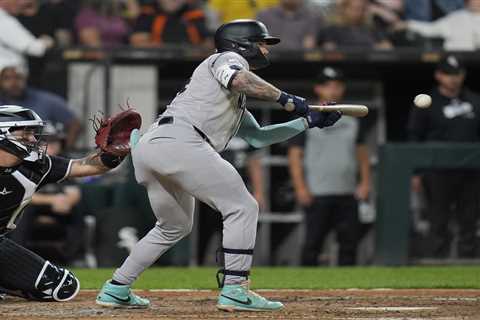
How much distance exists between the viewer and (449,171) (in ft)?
35.9

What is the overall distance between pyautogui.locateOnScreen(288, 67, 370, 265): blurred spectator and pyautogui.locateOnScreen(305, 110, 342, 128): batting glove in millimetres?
4454

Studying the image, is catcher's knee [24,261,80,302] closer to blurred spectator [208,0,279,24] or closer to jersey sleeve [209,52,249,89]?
jersey sleeve [209,52,249,89]

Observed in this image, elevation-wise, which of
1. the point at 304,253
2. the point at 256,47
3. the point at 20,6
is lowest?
the point at 304,253

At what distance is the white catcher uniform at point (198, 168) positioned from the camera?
6168 mm

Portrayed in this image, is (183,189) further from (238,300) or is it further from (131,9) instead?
(131,9)

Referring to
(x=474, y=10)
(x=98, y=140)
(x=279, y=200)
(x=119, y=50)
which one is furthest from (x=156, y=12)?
(x=98, y=140)

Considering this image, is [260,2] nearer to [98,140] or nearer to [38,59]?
[38,59]

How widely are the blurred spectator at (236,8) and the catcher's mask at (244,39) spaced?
5.68m

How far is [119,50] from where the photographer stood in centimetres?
1162

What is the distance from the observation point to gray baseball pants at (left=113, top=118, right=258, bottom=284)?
6.16 metres

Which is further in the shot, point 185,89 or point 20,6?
point 20,6

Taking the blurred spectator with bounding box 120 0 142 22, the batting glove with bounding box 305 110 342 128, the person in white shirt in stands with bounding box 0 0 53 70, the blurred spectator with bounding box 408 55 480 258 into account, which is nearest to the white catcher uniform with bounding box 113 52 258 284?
the batting glove with bounding box 305 110 342 128

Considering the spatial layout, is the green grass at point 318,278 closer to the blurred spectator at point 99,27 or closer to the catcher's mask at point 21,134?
the catcher's mask at point 21,134

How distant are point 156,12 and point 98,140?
17.9 feet
